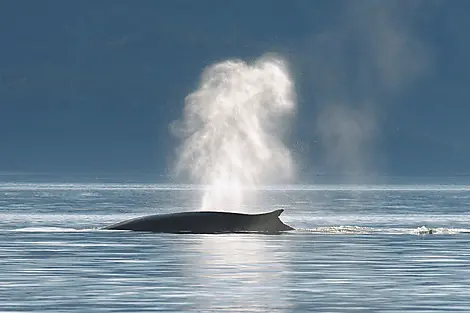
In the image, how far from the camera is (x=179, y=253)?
149 feet

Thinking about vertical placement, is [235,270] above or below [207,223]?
below

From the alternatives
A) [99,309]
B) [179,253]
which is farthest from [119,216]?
[99,309]

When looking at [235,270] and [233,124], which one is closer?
[235,270]

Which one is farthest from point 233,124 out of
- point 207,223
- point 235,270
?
point 235,270

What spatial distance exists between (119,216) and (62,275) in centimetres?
3918

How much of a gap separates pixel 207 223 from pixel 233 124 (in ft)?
83.3

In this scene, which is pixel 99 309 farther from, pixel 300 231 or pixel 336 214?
pixel 336 214

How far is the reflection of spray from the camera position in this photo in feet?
253

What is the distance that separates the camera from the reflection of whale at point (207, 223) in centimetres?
5653

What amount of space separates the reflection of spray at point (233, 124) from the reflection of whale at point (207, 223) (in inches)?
676

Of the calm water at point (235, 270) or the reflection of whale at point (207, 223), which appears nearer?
the calm water at point (235, 270)

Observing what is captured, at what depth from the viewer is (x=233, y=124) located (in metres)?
81.7

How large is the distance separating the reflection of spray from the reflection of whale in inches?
676

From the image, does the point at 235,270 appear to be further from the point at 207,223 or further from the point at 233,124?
the point at 233,124
